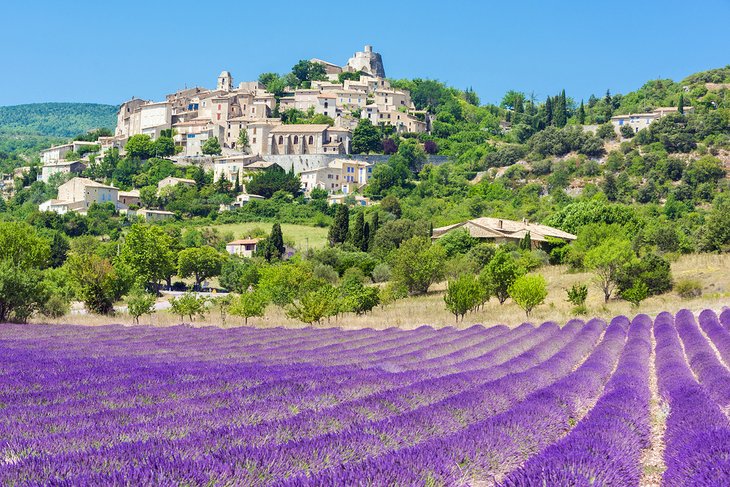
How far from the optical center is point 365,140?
113938 millimetres

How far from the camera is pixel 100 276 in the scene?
117 feet

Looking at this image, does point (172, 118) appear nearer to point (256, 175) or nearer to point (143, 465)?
point (256, 175)

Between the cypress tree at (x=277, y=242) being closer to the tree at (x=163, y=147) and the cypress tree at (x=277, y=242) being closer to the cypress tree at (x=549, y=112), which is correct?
the tree at (x=163, y=147)

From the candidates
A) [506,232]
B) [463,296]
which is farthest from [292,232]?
[463,296]

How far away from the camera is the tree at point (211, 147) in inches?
4412

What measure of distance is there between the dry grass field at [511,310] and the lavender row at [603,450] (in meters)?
21.2

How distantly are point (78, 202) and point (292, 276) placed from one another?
5954cm

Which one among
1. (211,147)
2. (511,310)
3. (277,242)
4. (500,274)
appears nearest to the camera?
(511,310)

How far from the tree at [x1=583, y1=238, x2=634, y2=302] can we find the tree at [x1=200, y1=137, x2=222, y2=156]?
3159 inches

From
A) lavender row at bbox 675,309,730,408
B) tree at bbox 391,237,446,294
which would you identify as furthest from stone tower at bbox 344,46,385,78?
lavender row at bbox 675,309,730,408

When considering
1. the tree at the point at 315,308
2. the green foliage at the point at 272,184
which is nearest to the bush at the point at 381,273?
the tree at the point at 315,308

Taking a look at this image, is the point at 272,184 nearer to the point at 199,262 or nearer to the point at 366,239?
the point at 366,239

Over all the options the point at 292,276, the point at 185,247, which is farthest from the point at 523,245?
the point at 185,247

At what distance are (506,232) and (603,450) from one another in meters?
55.7
